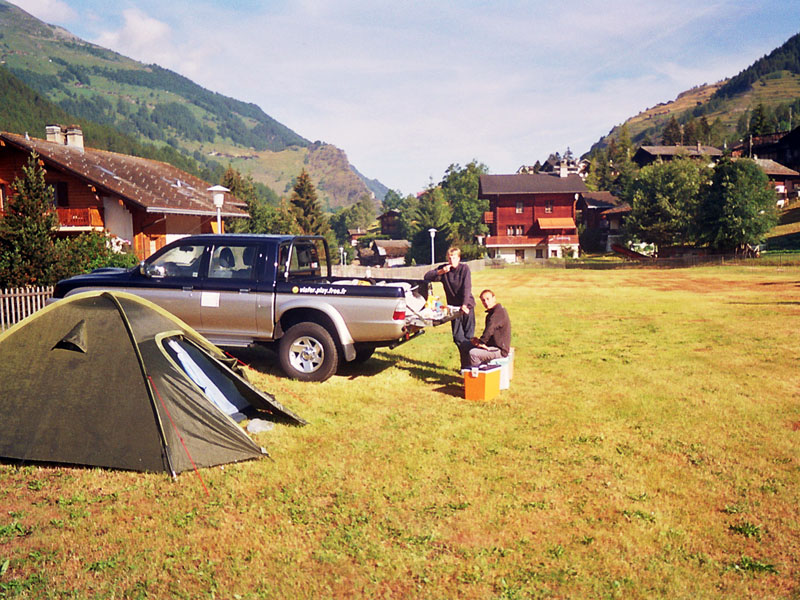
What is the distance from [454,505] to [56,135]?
124 feet

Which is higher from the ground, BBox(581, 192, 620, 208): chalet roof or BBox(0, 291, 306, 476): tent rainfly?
BBox(581, 192, 620, 208): chalet roof

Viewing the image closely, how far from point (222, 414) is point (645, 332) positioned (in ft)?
38.3

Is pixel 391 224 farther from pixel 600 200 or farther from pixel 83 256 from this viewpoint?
pixel 83 256

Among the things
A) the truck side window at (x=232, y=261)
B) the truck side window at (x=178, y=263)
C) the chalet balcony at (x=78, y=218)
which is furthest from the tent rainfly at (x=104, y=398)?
the chalet balcony at (x=78, y=218)

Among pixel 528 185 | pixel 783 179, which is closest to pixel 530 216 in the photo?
pixel 528 185

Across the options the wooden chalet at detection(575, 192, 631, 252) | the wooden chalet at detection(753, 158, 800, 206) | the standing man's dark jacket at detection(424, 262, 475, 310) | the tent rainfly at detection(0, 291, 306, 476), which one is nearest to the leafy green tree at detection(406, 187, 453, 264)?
the wooden chalet at detection(575, 192, 631, 252)

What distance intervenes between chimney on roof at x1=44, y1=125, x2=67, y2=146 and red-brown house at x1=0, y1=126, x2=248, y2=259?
143 centimetres

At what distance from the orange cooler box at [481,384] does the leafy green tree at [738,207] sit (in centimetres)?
4434

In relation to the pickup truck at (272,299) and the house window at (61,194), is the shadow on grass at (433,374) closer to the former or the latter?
the pickup truck at (272,299)

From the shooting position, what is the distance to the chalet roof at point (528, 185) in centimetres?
6794

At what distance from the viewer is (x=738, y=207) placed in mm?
45000

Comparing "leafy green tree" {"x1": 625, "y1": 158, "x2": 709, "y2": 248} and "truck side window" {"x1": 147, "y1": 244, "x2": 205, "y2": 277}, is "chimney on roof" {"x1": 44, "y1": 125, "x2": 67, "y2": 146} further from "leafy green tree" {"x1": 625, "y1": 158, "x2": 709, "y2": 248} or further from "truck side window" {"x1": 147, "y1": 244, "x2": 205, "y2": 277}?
"leafy green tree" {"x1": 625, "y1": 158, "x2": 709, "y2": 248}

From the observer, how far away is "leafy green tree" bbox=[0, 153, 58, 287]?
16609mm

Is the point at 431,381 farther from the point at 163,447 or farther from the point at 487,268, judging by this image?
the point at 487,268
